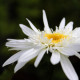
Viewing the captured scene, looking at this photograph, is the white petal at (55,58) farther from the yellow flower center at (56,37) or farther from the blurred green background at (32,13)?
the blurred green background at (32,13)

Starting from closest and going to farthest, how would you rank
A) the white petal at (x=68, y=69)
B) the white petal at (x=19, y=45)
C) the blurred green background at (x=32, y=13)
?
the white petal at (x=68, y=69)
the white petal at (x=19, y=45)
the blurred green background at (x=32, y=13)

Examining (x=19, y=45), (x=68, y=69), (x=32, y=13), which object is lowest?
A: (x=68, y=69)

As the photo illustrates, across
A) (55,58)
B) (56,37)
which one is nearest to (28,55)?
(55,58)

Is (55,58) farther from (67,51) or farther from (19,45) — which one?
(19,45)

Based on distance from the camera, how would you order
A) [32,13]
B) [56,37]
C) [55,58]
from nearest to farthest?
[55,58] < [56,37] < [32,13]

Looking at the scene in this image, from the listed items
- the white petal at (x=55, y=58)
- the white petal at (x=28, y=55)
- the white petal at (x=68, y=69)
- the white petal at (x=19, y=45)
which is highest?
the white petal at (x=19, y=45)

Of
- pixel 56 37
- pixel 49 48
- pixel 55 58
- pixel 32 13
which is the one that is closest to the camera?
pixel 55 58

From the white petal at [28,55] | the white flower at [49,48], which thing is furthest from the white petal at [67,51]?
the white petal at [28,55]

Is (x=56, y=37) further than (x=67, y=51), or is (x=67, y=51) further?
(x=56, y=37)

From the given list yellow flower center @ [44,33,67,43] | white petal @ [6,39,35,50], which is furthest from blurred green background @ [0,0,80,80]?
white petal @ [6,39,35,50]
